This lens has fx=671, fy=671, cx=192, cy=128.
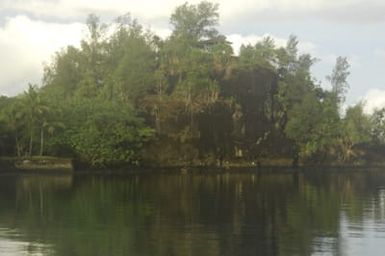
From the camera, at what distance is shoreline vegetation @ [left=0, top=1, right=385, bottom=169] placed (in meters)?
75.9

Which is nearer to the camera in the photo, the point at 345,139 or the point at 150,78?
the point at 150,78

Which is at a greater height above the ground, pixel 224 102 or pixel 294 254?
pixel 224 102

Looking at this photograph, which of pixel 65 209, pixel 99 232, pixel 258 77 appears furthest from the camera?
pixel 258 77

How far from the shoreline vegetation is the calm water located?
3192 centimetres

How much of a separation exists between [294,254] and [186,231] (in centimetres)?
559

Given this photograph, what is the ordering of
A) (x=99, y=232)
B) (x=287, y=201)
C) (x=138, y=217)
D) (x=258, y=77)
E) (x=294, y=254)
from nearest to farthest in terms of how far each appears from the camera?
(x=294, y=254)
(x=99, y=232)
(x=138, y=217)
(x=287, y=201)
(x=258, y=77)

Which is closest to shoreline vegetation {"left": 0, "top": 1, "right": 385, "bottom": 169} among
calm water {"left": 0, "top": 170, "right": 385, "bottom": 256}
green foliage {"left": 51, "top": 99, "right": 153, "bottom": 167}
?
green foliage {"left": 51, "top": 99, "right": 153, "bottom": 167}

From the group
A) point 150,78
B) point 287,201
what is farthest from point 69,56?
point 287,201

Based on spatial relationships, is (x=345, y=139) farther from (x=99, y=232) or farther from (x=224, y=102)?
(x=99, y=232)

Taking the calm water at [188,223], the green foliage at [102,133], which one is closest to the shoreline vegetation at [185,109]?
the green foliage at [102,133]

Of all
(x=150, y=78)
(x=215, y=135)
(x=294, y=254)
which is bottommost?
(x=294, y=254)

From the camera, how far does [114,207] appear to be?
33.1 metres

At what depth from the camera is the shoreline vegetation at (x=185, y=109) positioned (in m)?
75.9

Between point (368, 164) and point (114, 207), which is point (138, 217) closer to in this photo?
point (114, 207)
